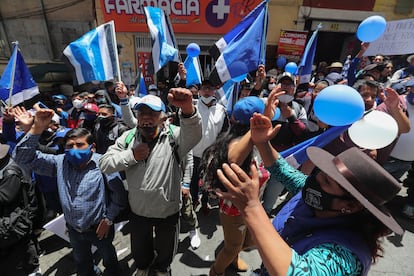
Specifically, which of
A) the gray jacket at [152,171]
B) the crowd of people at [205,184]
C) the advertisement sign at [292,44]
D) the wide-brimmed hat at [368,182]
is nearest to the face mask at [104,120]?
the crowd of people at [205,184]

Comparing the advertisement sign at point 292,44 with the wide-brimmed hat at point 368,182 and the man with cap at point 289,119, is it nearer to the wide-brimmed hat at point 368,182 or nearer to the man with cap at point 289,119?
the man with cap at point 289,119

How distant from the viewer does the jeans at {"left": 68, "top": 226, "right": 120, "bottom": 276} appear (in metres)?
2.26

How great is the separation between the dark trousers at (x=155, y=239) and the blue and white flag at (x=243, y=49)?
6.67 feet

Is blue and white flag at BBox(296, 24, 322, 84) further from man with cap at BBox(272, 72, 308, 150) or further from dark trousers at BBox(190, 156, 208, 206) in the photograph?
dark trousers at BBox(190, 156, 208, 206)

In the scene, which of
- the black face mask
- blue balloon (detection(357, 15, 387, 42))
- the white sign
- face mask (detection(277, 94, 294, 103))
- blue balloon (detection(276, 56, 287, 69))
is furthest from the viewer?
blue balloon (detection(276, 56, 287, 69))

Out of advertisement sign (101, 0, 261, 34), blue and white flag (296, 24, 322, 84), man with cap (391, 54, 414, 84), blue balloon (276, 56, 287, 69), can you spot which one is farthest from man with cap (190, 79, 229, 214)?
advertisement sign (101, 0, 261, 34)

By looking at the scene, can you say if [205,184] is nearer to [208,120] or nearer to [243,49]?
[208,120]

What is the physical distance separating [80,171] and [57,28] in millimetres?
11522

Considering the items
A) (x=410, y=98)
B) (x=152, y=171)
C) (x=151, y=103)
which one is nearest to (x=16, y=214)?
(x=152, y=171)

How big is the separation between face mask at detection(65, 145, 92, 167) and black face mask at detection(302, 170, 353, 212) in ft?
5.98

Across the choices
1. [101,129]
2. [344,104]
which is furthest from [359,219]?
Result: [101,129]

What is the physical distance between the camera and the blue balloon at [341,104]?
189 cm

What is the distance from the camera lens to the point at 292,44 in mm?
10273

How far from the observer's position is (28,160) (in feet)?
6.69
